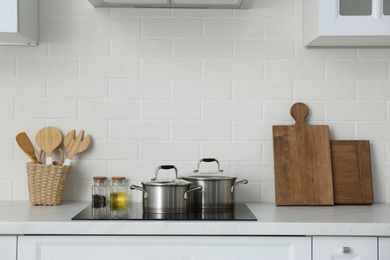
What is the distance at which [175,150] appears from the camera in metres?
2.37

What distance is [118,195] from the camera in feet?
7.09

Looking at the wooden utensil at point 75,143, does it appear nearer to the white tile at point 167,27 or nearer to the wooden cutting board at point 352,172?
the white tile at point 167,27

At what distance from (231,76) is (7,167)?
1153 mm

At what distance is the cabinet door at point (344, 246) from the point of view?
1825mm

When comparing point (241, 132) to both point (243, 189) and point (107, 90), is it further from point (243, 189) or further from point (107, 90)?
point (107, 90)

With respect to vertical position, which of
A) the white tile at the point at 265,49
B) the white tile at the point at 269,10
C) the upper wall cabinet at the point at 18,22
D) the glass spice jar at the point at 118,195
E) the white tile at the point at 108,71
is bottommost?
the glass spice jar at the point at 118,195

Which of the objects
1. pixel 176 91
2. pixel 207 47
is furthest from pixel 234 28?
pixel 176 91

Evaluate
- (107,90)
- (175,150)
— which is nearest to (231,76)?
(175,150)

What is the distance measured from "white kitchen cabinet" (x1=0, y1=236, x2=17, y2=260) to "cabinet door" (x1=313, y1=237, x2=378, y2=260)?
3.62 ft

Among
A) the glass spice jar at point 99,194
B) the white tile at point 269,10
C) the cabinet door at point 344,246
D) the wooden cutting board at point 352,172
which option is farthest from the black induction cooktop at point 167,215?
the white tile at point 269,10

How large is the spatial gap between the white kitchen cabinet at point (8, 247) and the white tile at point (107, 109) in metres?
0.74

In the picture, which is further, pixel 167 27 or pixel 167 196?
pixel 167 27

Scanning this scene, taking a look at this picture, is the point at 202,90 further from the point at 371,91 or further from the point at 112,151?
the point at 371,91

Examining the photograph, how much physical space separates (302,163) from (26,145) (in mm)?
1287
